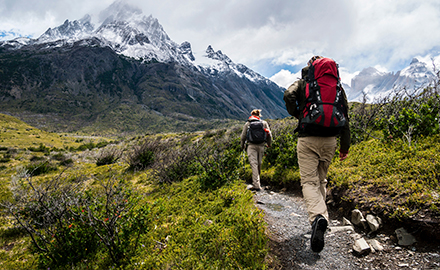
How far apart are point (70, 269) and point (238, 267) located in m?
2.59

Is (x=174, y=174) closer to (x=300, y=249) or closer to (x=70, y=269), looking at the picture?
(x=70, y=269)

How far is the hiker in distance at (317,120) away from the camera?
10.0 feet

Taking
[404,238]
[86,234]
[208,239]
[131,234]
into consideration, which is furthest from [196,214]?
[404,238]

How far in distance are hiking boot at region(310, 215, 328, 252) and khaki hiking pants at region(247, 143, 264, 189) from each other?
3151mm

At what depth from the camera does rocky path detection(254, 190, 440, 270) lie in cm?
243

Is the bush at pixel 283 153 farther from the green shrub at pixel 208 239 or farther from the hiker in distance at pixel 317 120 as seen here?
the hiker in distance at pixel 317 120

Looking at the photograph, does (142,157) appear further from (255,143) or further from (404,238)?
(404,238)

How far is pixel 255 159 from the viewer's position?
6.05 meters

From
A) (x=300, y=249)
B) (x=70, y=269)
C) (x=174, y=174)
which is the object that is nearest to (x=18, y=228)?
(x=70, y=269)

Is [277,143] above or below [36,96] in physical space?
below

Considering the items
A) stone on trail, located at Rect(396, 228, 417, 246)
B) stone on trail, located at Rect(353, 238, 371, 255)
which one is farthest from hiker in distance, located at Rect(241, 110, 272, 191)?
stone on trail, located at Rect(396, 228, 417, 246)

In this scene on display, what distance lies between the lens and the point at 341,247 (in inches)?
112

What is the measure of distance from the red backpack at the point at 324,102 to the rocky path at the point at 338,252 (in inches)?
61.8

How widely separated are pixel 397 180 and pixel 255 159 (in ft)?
10.7
